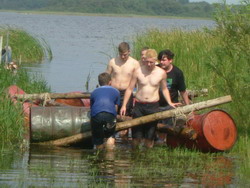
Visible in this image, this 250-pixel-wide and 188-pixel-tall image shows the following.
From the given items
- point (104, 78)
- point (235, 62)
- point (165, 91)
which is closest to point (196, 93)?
point (235, 62)

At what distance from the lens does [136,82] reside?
14008mm

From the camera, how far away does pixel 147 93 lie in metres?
13.9

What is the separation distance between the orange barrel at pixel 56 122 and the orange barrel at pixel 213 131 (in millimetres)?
1882

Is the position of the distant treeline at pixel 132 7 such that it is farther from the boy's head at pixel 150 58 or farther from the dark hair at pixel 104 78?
the dark hair at pixel 104 78

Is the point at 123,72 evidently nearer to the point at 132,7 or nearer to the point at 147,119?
Result: the point at 147,119

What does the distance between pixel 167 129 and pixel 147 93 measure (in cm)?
74

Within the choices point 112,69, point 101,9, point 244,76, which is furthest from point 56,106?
point 101,9

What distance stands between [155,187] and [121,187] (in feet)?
1.48

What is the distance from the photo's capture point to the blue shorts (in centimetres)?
1337

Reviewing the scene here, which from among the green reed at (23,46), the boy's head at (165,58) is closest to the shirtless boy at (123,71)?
the boy's head at (165,58)

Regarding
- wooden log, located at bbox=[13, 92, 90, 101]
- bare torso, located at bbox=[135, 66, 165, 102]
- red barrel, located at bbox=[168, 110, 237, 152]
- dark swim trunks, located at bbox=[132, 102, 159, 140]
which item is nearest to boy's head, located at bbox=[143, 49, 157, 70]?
bare torso, located at bbox=[135, 66, 165, 102]

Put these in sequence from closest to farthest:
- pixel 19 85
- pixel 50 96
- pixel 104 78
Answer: pixel 104 78, pixel 50 96, pixel 19 85

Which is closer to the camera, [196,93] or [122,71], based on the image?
[122,71]

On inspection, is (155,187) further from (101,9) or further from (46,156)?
(101,9)
